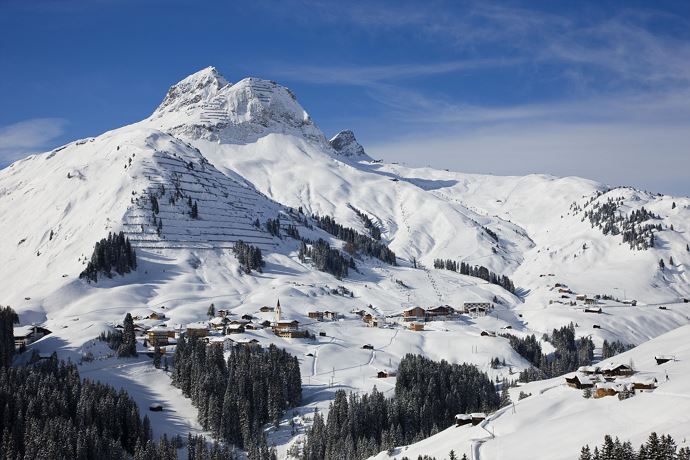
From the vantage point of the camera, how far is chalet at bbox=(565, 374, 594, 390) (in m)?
81.1

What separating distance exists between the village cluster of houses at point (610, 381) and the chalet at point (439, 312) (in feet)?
288

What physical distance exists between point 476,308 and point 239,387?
93288 mm

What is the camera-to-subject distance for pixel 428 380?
Answer: 11825 centimetres

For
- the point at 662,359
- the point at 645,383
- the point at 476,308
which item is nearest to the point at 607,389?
the point at 645,383

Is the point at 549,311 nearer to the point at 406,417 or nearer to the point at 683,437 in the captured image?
the point at 406,417

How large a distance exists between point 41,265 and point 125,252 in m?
27.5

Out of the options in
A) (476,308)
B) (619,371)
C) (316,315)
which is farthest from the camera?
(476,308)

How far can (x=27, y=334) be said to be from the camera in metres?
132

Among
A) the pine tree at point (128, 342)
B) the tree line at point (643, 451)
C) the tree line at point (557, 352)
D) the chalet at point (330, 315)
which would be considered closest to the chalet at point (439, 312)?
the tree line at point (557, 352)

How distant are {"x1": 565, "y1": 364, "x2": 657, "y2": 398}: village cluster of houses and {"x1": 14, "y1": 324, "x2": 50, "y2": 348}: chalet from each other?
297ft

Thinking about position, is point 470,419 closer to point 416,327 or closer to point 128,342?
point 128,342

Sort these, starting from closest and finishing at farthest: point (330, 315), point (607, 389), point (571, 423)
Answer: point (571, 423) → point (607, 389) → point (330, 315)

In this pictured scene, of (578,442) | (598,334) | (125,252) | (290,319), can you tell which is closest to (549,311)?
(598,334)

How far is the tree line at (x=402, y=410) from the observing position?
96938mm
